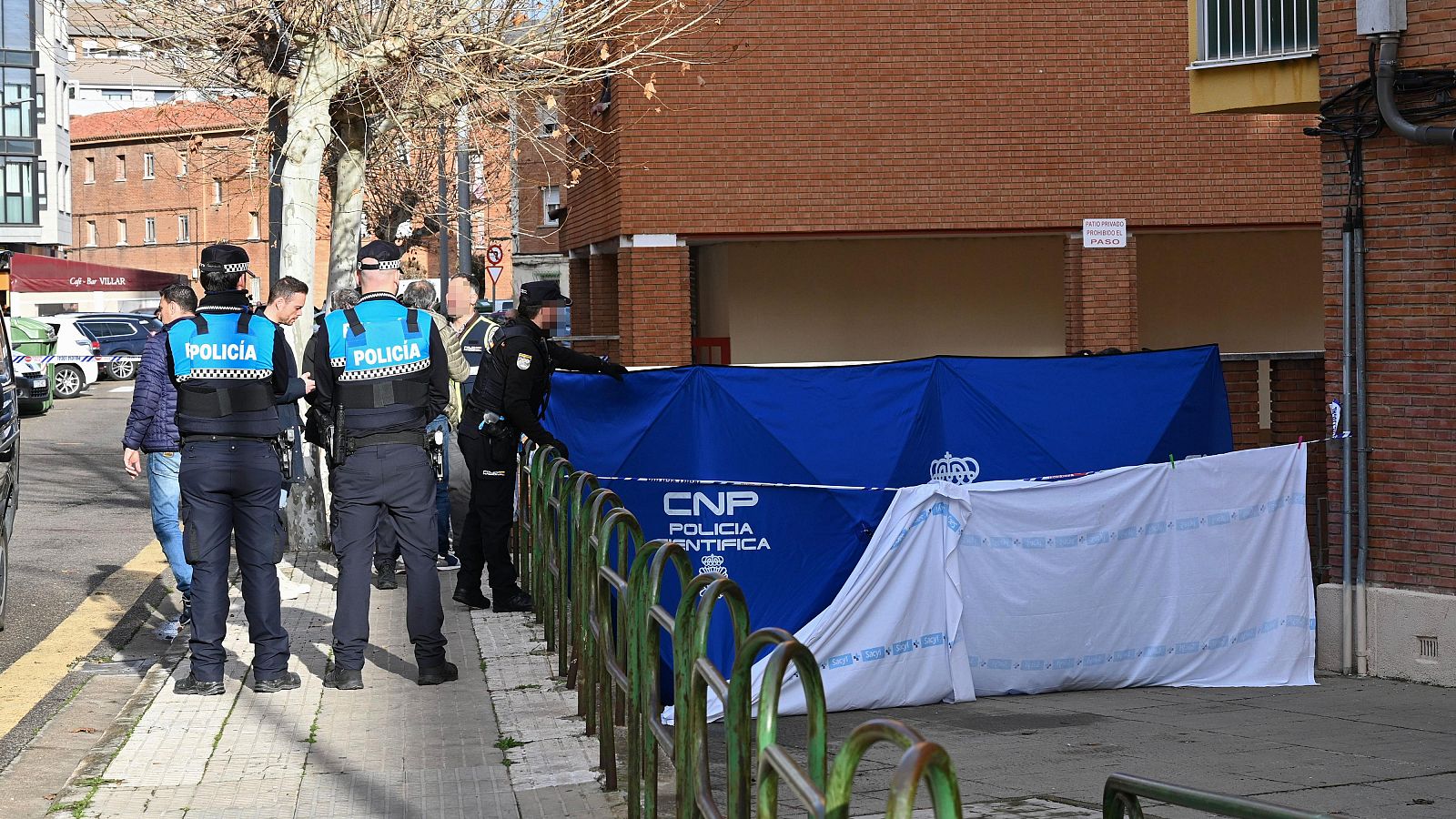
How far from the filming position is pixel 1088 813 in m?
5.91

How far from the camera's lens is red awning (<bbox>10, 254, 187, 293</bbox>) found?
44.0 meters

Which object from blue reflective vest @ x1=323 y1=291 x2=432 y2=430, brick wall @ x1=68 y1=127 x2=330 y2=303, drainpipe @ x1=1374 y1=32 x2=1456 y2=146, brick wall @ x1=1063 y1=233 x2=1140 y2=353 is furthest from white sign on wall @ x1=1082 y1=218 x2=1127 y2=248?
brick wall @ x1=68 y1=127 x2=330 y2=303

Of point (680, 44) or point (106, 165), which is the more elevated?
point (106, 165)

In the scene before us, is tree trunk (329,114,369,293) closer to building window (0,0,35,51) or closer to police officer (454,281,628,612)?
police officer (454,281,628,612)

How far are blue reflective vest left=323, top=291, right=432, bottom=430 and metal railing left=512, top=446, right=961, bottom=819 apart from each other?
2.96 ft

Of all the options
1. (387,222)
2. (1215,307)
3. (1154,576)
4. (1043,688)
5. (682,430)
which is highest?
(387,222)

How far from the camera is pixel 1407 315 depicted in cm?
937

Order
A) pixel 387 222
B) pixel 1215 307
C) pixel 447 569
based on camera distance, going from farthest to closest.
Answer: pixel 387 222 < pixel 1215 307 < pixel 447 569

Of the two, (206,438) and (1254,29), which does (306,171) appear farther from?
(1254,29)

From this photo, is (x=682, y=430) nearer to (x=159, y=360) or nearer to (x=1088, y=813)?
(x=159, y=360)

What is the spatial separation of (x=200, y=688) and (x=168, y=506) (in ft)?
5.09

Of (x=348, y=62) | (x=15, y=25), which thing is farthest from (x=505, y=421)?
(x=15, y=25)

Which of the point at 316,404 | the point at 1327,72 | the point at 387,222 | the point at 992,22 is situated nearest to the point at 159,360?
the point at 316,404

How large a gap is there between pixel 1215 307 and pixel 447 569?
1631 centimetres
